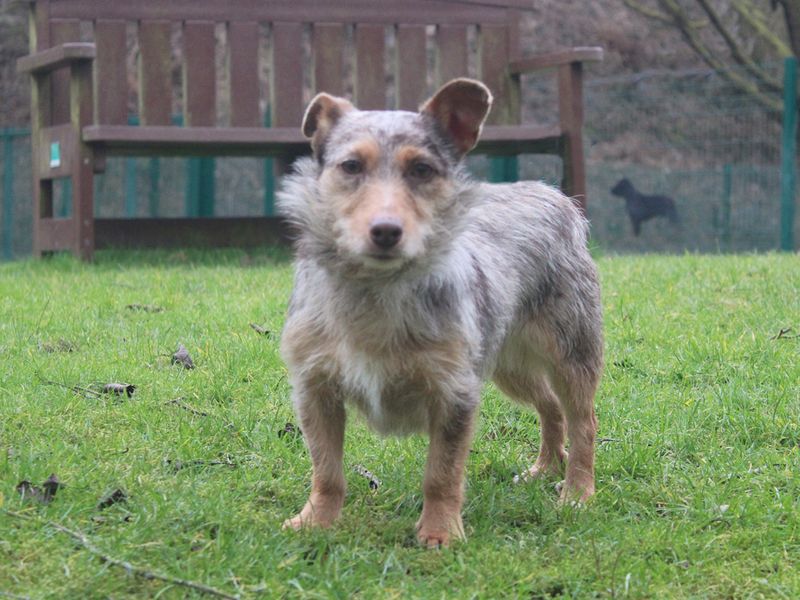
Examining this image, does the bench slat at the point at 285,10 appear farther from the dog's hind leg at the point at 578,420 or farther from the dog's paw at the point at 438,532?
the dog's paw at the point at 438,532

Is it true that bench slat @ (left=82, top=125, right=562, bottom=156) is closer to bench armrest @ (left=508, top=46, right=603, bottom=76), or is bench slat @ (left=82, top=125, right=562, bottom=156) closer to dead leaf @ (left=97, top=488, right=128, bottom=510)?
bench armrest @ (left=508, top=46, right=603, bottom=76)

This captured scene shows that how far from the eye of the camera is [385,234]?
10.9 feet

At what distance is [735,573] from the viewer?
344cm

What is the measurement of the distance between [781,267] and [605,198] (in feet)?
23.0

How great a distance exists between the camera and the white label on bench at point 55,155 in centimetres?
940

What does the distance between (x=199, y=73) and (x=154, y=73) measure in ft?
1.24

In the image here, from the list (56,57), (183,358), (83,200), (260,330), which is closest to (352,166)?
(183,358)

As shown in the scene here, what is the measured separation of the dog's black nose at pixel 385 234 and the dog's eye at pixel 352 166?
297mm

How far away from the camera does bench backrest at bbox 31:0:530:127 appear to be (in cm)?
961

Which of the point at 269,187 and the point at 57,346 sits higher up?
the point at 269,187

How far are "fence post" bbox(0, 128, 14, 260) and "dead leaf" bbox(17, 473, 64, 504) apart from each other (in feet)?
35.6

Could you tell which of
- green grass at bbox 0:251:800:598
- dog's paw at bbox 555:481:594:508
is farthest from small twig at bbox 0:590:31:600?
dog's paw at bbox 555:481:594:508

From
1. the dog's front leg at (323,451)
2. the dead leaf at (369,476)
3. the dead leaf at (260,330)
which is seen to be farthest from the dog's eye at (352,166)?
the dead leaf at (260,330)

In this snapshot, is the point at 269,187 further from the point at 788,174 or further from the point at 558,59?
the point at 788,174
